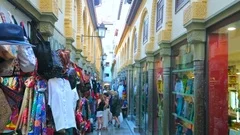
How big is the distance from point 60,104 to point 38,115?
55cm

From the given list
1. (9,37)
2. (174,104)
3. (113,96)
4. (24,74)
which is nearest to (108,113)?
(113,96)

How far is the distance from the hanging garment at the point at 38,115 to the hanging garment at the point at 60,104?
26 cm

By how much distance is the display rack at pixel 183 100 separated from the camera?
5828 mm

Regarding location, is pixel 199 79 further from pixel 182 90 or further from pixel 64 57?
pixel 64 57

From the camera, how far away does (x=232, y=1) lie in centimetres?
386

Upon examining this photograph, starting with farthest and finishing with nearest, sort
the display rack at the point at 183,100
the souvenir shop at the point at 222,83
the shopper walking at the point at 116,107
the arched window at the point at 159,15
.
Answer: the shopper walking at the point at 116,107, the arched window at the point at 159,15, the display rack at the point at 183,100, the souvenir shop at the point at 222,83

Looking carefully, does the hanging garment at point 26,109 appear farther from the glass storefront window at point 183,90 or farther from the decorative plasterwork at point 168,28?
the decorative plasterwork at point 168,28

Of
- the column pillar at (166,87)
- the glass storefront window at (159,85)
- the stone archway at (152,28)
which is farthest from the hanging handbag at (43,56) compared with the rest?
the stone archway at (152,28)

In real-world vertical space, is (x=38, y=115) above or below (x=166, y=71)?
below

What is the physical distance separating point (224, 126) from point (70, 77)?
259cm

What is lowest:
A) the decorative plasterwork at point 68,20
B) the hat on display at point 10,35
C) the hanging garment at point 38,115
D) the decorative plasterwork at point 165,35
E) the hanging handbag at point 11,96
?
the hanging garment at point 38,115

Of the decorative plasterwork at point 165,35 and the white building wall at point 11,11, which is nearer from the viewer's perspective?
the white building wall at point 11,11

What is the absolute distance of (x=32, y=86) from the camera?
378 cm

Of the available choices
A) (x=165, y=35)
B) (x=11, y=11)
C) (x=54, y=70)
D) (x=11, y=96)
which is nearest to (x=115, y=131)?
(x=165, y=35)
